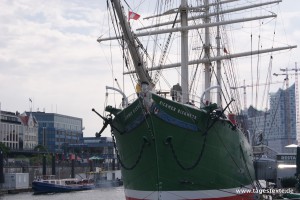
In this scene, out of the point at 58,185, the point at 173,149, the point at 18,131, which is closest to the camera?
the point at 173,149

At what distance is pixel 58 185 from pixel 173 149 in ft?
177

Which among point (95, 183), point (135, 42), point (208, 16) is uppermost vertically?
point (208, 16)

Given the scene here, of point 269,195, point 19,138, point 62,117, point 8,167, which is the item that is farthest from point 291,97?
point 269,195

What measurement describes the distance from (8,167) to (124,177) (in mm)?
58145

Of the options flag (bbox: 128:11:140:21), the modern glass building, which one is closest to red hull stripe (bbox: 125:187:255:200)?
flag (bbox: 128:11:140:21)

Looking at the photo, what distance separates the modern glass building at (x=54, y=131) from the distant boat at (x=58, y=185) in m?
75.1

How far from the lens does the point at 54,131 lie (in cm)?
16800

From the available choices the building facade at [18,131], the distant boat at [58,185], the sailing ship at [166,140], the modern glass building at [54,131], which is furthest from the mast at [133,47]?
the modern glass building at [54,131]

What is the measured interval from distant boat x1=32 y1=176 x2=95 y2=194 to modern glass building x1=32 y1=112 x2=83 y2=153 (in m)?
75.1

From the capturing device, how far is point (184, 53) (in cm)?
3438

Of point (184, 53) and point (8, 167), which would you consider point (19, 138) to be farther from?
point (184, 53)

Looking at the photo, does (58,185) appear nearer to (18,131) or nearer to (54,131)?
(18,131)

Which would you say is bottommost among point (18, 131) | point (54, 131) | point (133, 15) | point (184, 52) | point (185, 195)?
point (185, 195)

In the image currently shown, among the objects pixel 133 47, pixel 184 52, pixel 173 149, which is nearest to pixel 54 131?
pixel 184 52
